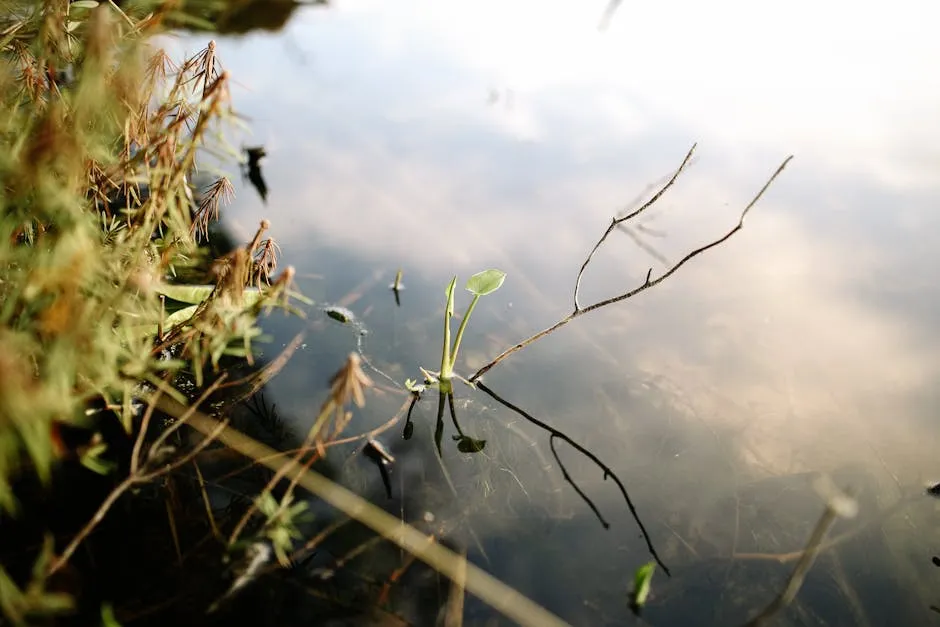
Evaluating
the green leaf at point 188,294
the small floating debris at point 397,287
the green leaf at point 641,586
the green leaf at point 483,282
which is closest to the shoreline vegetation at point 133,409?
the green leaf at point 641,586

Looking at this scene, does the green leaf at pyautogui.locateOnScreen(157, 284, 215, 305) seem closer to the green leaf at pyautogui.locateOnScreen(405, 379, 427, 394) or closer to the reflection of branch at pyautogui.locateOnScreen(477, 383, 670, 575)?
the green leaf at pyautogui.locateOnScreen(405, 379, 427, 394)

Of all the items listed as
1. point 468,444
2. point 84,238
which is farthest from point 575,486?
point 84,238

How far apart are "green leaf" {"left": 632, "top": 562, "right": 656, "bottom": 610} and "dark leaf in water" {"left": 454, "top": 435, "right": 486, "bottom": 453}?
1.93 feet

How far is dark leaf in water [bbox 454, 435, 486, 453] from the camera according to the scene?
184cm

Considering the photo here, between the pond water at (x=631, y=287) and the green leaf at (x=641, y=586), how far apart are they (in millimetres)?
40

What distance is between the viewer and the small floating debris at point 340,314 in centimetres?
236

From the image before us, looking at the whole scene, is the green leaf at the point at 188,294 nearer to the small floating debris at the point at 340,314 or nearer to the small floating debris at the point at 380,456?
the small floating debris at the point at 340,314

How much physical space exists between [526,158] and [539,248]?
117 centimetres

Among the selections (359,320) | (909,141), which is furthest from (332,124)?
(909,141)

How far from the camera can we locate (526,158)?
398 centimetres

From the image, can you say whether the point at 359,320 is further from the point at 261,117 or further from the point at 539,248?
the point at 261,117

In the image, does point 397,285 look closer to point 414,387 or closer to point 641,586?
point 414,387

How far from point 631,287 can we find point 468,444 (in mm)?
1281

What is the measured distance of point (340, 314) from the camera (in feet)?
7.79
